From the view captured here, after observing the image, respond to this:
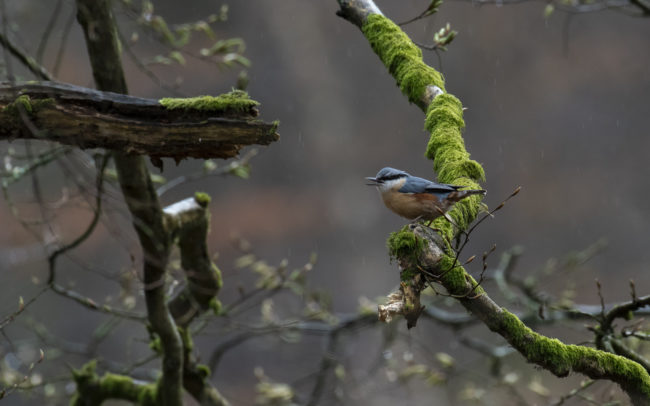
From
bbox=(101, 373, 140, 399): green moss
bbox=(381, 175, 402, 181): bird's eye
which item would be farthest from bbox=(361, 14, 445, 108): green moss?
bbox=(101, 373, 140, 399): green moss

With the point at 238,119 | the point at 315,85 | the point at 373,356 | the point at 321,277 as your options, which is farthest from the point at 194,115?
the point at 315,85

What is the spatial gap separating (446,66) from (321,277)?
173 inches

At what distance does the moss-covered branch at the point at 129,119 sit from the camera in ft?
7.63

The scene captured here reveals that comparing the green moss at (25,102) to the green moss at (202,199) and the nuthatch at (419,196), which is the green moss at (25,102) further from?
the nuthatch at (419,196)

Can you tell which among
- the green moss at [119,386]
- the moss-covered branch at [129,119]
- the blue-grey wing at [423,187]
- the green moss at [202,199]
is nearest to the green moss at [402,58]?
the blue-grey wing at [423,187]

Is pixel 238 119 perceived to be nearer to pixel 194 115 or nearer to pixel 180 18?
pixel 194 115

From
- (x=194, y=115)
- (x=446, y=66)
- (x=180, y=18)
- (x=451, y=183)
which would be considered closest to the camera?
(x=194, y=115)

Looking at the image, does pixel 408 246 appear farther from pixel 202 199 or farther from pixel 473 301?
pixel 202 199

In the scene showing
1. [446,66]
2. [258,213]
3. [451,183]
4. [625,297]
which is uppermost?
[451,183]

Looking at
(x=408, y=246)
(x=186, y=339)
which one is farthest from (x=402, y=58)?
(x=186, y=339)

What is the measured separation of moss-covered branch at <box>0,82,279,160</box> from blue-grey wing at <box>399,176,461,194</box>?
24.6 inches

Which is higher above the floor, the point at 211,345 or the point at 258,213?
the point at 258,213

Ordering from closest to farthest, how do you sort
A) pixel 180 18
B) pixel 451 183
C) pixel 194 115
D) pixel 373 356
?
pixel 194 115
pixel 451 183
pixel 373 356
pixel 180 18

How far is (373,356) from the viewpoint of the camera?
1023cm
